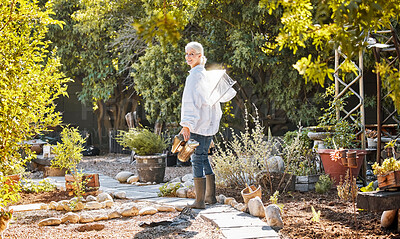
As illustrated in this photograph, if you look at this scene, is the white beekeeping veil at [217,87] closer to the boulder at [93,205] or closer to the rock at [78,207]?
the boulder at [93,205]

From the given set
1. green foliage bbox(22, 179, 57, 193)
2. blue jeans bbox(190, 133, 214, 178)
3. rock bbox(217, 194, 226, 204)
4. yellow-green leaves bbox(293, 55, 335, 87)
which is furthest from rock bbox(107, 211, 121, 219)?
yellow-green leaves bbox(293, 55, 335, 87)

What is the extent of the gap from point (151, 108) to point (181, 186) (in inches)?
202

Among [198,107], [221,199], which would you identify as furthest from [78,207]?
[198,107]

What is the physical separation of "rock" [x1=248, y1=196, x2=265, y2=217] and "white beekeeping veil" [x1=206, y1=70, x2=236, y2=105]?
1.16 m

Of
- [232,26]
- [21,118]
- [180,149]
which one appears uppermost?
[232,26]

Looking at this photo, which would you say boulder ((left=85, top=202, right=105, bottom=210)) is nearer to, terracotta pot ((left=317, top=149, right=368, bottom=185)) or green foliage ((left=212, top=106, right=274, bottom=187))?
green foliage ((left=212, top=106, right=274, bottom=187))

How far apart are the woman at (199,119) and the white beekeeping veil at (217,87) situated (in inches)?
2.1

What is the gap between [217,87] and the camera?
16.1 feet

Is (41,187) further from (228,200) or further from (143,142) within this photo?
(228,200)

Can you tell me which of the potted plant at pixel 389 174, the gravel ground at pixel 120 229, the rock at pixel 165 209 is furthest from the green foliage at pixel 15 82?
the potted plant at pixel 389 174

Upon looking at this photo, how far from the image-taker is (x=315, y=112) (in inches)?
372

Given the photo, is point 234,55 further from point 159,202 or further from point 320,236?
point 320,236

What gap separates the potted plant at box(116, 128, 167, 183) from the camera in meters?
6.97

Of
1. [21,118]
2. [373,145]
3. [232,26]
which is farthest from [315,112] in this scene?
[21,118]
